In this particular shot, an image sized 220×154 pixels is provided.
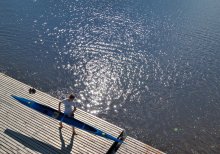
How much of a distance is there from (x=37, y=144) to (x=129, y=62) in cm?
1646

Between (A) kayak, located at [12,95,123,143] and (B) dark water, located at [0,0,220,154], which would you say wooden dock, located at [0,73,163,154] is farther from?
(B) dark water, located at [0,0,220,154]

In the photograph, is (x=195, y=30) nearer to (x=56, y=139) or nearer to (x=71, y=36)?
(x=71, y=36)

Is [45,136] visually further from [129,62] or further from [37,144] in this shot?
[129,62]

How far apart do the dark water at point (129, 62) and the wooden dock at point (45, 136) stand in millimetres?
3722

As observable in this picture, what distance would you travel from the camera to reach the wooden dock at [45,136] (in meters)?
17.1

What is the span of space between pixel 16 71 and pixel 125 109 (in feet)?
38.2

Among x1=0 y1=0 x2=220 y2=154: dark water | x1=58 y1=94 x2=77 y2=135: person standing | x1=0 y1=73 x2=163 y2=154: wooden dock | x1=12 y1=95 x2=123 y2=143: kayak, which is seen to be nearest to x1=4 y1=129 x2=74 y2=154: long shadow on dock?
x1=0 y1=73 x2=163 y2=154: wooden dock

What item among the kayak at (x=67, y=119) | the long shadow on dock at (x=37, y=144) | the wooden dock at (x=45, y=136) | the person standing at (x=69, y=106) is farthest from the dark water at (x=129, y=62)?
the long shadow on dock at (x=37, y=144)

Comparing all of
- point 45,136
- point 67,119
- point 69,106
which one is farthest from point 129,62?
point 45,136

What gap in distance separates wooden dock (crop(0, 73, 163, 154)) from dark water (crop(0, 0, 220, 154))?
3.72 meters

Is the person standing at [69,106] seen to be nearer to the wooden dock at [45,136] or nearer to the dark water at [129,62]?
the wooden dock at [45,136]

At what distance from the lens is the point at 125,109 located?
80.8 ft

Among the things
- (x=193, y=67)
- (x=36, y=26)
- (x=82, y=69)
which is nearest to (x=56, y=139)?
(x=82, y=69)

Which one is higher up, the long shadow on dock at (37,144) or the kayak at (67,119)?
the kayak at (67,119)
